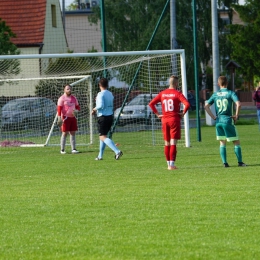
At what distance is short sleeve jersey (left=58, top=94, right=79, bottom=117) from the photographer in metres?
21.2

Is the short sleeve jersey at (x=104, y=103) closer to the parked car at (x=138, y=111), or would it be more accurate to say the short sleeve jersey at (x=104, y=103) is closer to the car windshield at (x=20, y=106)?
the parked car at (x=138, y=111)

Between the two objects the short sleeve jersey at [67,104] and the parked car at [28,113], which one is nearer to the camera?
the short sleeve jersey at [67,104]

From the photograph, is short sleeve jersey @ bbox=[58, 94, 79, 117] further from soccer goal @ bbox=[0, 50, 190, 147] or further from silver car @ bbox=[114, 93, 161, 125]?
silver car @ bbox=[114, 93, 161, 125]

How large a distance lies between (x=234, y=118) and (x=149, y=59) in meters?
9.23

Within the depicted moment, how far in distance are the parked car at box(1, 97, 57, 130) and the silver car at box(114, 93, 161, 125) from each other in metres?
2.35

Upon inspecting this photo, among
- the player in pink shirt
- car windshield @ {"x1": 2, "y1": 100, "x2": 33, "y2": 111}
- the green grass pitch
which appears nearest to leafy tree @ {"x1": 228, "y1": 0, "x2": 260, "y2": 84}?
car windshield @ {"x1": 2, "y1": 100, "x2": 33, "y2": 111}

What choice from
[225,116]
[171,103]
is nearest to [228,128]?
[225,116]

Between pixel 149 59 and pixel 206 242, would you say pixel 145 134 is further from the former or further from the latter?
pixel 206 242

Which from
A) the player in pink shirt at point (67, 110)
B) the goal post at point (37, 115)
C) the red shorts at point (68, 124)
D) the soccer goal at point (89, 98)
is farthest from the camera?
the goal post at point (37, 115)

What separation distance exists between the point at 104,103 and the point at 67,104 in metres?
3.11

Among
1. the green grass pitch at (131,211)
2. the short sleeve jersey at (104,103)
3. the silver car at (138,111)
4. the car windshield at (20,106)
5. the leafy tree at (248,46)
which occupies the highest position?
the leafy tree at (248,46)

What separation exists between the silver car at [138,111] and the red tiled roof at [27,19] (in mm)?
18753

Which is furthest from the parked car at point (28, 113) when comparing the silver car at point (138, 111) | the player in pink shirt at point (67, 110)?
the player in pink shirt at point (67, 110)

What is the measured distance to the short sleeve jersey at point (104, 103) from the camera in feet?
59.8
